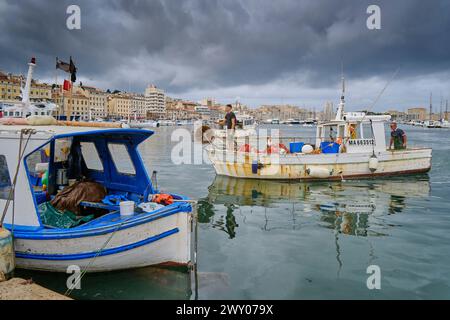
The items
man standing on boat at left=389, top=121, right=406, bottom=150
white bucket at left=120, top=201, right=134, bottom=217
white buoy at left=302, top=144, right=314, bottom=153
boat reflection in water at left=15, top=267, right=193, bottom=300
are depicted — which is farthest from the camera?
man standing on boat at left=389, top=121, right=406, bottom=150

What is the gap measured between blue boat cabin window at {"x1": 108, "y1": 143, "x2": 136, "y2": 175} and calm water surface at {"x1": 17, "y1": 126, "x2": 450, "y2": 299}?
297cm

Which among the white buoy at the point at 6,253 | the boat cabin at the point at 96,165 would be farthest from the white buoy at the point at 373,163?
the white buoy at the point at 6,253

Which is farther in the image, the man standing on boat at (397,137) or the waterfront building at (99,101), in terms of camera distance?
the waterfront building at (99,101)

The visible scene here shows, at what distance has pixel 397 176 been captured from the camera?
792 inches

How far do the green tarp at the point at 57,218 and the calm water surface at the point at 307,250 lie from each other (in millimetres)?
1116

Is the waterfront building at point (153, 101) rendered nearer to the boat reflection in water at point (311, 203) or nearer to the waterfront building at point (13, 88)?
the waterfront building at point (13, 88)

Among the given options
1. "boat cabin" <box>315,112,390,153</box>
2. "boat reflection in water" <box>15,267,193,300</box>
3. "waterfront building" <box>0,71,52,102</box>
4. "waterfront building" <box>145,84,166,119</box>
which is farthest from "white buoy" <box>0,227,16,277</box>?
"waterfront building" <box>145,84,166,119</box>

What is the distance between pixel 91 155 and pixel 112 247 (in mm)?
4108

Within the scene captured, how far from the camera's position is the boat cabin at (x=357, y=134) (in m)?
19.1

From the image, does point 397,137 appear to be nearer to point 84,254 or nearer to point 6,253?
point 84,254

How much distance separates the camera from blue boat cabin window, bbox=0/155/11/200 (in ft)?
22.7

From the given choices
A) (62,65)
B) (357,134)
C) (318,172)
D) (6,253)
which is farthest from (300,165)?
(6,253)

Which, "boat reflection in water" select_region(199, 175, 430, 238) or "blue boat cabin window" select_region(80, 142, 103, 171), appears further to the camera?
"boat reflection in water" select_region(199, 175, 430, 238)

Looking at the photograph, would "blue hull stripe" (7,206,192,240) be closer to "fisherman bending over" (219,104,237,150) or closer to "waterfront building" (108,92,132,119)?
"fisherman bending over" (219,104,237,150)
